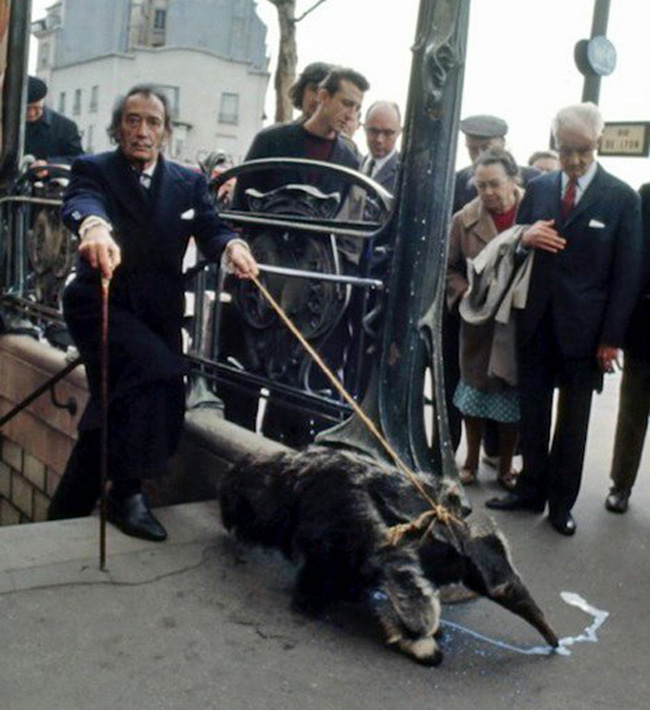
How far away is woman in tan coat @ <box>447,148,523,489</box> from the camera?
5.61m

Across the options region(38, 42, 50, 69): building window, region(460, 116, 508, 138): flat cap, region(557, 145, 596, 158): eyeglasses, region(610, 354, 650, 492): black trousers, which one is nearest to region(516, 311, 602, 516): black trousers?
region(610, 354, 650, 492): black trousers

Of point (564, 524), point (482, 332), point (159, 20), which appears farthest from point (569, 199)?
point (159, 20)

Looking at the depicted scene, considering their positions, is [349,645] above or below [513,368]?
below

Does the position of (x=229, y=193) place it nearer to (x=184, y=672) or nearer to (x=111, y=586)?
(x=111, y=586)

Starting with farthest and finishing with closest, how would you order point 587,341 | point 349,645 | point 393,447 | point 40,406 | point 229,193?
point 40,406 → point 229,193 → point 587,341 → point 393,447 → point 349,645

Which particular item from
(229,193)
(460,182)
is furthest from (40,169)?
(460,182)

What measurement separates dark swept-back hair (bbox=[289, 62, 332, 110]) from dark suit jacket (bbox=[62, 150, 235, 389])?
1717mm

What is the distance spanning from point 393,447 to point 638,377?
2027 millimetres

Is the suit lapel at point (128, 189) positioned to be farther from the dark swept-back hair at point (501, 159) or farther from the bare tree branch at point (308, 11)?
the bare tree branch at point (308, 11)

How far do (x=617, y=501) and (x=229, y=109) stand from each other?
58817 mm

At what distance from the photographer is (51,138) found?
8.46 meters

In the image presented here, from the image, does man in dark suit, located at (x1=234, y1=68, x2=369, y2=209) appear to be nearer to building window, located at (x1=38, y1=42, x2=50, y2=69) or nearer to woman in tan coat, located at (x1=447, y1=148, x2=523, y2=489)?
woman in tan coat, located at (x1=447, y1=148, x2=523, y2=489)

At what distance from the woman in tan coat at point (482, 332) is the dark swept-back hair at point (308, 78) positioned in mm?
1013

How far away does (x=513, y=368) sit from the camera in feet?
17.6
